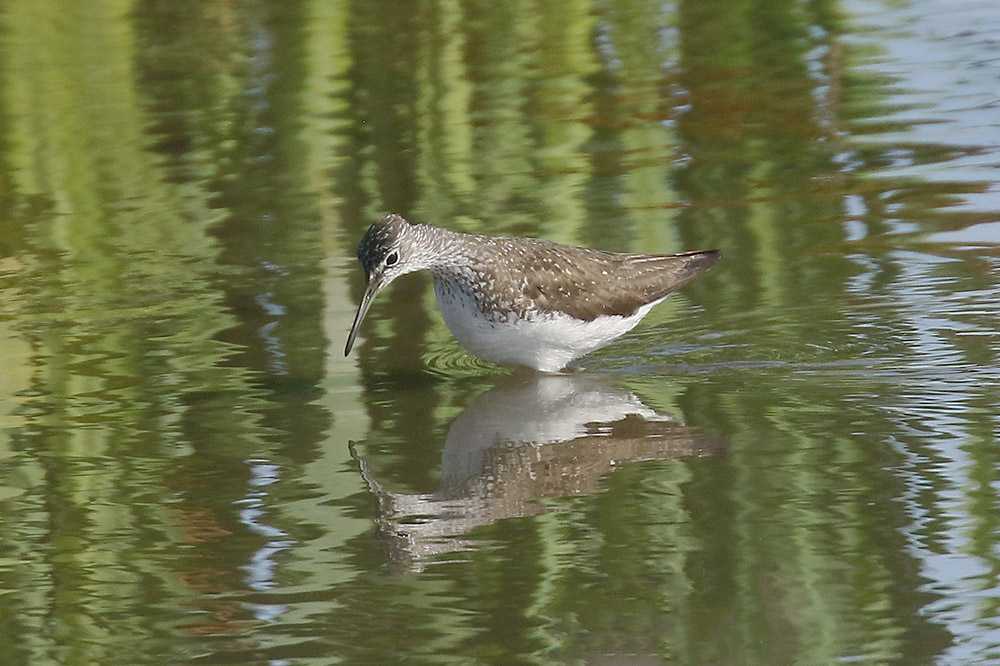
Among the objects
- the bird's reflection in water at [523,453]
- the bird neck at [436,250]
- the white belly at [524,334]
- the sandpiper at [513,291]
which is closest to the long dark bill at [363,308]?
the sandpiper at [513,291]

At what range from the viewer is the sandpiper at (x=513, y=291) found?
310 inches

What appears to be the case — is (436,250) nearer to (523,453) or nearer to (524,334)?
(524,334)

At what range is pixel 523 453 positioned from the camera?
6824 millimetres

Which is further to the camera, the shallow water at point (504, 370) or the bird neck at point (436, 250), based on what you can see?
the bird neck at point (436, 250)

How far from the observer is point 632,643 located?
4.96m

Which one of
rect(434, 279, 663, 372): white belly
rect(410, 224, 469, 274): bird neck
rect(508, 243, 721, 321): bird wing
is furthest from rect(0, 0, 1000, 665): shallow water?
rect(410, 224, 469, 274): bird neck

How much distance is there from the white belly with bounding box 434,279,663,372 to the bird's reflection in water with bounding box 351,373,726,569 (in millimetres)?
133

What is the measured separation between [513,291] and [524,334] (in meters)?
0.22

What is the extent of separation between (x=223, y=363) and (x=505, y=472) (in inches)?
87.1

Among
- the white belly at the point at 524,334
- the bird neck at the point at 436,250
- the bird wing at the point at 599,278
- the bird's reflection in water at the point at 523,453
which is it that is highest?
the bird neck at the point at 436,250

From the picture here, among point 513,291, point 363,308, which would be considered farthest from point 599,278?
point 363,308

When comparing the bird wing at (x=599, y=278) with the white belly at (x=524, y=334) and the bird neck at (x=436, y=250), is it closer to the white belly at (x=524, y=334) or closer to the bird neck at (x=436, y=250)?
the white belly at (x=524, y=334)

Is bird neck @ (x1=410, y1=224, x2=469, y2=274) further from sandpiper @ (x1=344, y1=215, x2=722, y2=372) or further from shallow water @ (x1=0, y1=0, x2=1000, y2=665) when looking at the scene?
shallow water @ (x1=0, y1=0, x2=1000, y2=665)

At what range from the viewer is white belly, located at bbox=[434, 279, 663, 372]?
25.8 feet
